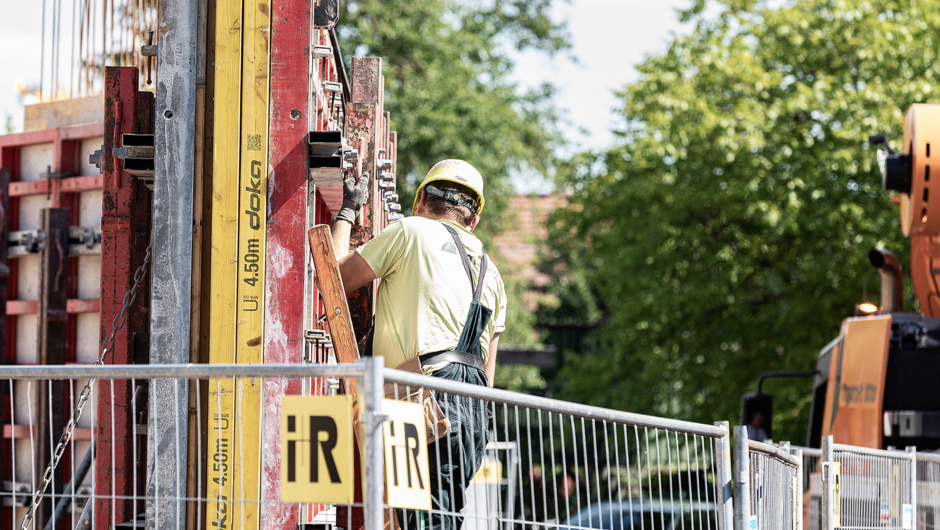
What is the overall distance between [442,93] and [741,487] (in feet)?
56.7

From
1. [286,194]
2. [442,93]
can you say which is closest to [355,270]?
[286,194]

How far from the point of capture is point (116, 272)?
441cm

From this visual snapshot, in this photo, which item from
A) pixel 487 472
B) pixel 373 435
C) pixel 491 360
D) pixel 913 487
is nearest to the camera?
pixel 373 435

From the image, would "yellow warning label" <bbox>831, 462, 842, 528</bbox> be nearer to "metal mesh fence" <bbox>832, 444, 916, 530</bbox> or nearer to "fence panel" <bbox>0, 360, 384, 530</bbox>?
"metal mesh fence" <bbox>832, 444, 916, 530</bbox>

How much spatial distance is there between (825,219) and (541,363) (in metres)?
8.94

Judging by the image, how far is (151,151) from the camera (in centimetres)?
422

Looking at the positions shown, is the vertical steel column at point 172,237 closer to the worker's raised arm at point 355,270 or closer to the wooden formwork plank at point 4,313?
the worker's raised arm at point 355,270

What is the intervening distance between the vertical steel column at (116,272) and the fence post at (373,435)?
175 centimetres

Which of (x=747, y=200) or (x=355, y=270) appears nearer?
(x=355, y=270)

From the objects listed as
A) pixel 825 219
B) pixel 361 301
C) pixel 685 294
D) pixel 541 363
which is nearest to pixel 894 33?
pixel 825 219

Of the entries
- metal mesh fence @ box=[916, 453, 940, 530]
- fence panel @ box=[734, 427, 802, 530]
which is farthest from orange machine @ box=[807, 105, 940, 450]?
fence panel @ box=[734, 427, 802, 530]

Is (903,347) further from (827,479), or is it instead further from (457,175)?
(457,175)

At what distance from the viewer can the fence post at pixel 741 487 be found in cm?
423

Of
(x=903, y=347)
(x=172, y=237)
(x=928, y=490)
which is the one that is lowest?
(x=928, y=490)
